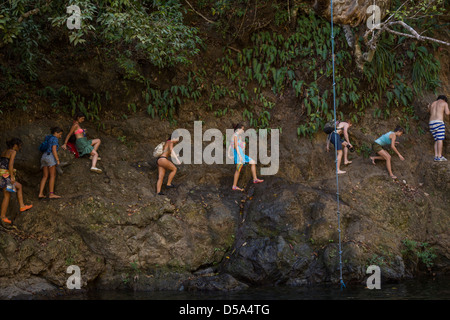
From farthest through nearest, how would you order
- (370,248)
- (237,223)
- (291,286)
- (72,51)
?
1. (72,51)
2. (237,223)
3. (370,248)
4. (291,286)

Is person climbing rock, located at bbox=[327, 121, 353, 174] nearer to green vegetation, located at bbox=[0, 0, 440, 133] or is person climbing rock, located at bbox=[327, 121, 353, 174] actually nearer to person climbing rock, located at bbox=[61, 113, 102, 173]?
green vegetation, located at bbox=[0, 0, 440, 133]

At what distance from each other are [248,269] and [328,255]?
66.2 inches

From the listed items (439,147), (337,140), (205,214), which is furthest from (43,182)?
(439,147)

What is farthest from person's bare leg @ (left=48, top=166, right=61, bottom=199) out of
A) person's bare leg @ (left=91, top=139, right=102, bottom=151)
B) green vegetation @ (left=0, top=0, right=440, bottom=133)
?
green vegetation @ (left=0, top=0, right=440, bottom=133)

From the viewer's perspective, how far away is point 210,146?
11742mm

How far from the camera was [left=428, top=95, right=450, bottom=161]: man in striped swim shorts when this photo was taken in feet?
37.7

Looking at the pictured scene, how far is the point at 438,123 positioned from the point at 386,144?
156 cm

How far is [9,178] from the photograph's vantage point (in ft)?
28.8

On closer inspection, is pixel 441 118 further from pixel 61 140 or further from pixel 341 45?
pixel 61 140

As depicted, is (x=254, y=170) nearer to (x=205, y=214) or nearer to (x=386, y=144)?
(x=205, y=214)

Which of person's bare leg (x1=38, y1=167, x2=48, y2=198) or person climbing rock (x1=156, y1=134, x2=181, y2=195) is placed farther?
person climbing rock (x1=156, y1=134, x2=181, y2=195)

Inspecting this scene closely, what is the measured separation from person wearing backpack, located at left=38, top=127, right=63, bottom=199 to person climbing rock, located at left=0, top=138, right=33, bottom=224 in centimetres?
46

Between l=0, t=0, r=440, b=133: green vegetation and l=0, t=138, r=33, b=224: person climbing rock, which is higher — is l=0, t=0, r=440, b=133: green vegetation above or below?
above

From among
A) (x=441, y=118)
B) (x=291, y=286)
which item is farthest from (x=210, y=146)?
(x=441, y=118)
